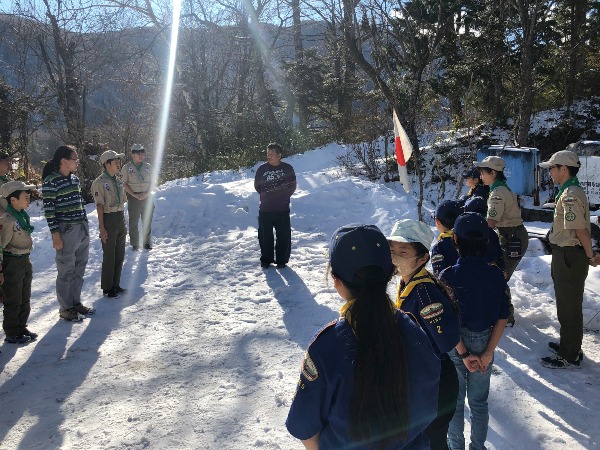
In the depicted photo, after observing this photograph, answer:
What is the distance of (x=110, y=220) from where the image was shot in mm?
6176

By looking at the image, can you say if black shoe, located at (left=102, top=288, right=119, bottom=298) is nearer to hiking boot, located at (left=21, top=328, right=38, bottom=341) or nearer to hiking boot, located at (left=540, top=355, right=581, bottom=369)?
→ hiking boot, located at (left=21, top=328, right=38, bottom=341)

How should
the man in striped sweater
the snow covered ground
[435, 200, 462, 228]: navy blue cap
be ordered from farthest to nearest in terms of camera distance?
the man in striped sweater
[435, 200, 462, 228]: navy blue cap
the snow covered ground

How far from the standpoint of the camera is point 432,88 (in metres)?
15.0

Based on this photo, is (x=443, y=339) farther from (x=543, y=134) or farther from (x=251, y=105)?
(x=251, y=105)

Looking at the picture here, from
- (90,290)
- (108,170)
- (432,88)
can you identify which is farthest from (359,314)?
(432,88)

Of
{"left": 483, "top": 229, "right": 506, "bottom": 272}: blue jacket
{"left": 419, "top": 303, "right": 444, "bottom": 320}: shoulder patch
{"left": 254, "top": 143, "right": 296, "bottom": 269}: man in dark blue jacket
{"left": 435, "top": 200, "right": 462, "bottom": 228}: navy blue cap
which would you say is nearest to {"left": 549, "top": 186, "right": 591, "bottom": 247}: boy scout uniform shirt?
{"left": 483, "top": 229, "right": 506, "bottom": 272}: blue jacket

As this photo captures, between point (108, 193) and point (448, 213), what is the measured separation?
424cm

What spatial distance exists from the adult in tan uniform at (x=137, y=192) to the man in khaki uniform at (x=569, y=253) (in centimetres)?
634

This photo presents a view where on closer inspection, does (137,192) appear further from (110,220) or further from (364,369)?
(364,369)

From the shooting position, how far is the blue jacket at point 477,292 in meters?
2.86

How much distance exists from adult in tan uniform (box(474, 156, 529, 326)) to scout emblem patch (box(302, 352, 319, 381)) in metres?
3.69

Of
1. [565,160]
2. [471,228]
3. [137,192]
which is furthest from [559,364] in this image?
[137,192]

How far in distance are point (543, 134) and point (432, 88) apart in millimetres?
3522

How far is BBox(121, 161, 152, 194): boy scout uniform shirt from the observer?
8.25 meters
